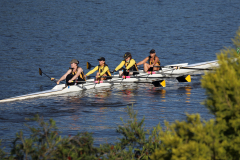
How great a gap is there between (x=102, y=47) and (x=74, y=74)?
15.0m

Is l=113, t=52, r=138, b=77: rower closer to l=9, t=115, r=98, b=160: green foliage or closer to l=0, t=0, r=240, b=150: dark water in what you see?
l=0, t=0, r=240, b=150: dark water

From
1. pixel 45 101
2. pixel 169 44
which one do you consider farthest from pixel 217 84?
pixel 169 44

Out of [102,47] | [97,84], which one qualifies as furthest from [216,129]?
[102,47]

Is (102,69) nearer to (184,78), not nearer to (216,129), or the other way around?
(184,78)

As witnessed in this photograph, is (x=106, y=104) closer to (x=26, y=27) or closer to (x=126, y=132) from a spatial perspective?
(x=126, y=132)

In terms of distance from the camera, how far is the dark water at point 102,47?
1420cm

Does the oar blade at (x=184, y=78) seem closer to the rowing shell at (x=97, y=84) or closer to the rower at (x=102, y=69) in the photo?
the rowing shell at (x=97, y=84)

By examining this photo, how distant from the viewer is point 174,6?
52.0m

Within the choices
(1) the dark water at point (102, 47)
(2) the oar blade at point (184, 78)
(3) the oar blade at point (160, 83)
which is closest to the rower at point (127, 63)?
(1) the dark water at point (102, 47)

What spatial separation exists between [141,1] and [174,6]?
544 centimetres

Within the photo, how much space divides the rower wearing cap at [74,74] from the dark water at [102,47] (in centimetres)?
78

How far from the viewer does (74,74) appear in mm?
17297

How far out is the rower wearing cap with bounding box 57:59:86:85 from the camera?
1704cm

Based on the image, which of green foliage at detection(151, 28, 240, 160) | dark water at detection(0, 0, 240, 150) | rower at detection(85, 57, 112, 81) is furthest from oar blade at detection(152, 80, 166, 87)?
green foliage at detection(151, 28, 240, 160)
